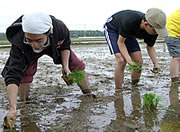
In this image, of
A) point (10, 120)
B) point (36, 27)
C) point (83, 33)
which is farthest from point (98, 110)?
point (83, 33)

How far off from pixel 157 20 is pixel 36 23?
1.69 metres

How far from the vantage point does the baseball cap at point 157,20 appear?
11.0 ft

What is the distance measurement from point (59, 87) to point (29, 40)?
2244mm

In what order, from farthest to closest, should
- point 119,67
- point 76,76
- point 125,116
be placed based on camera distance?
point 119,67
point 76,76
point 125,116

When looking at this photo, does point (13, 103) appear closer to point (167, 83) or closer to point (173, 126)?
point (173, 126)

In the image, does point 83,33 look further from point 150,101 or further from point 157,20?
point 150,101

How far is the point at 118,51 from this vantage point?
418 centimetres

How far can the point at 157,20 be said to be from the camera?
11.0ft

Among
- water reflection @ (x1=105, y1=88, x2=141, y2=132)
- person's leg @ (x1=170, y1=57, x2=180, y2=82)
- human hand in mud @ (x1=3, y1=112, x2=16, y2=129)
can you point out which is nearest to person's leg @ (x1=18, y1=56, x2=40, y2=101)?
human hand in mud @ (x1=3, y1=112, x2=16, y2=129)

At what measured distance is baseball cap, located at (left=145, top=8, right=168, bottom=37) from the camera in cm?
335

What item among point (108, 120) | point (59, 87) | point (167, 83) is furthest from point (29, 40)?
point (167, 83)

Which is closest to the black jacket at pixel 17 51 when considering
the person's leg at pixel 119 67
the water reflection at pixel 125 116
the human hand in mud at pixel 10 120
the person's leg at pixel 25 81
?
the human hand in mud at pixel 10 120

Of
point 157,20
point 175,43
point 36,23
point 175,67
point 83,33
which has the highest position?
point 36,23

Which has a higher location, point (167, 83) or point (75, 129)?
point (75, 129)
